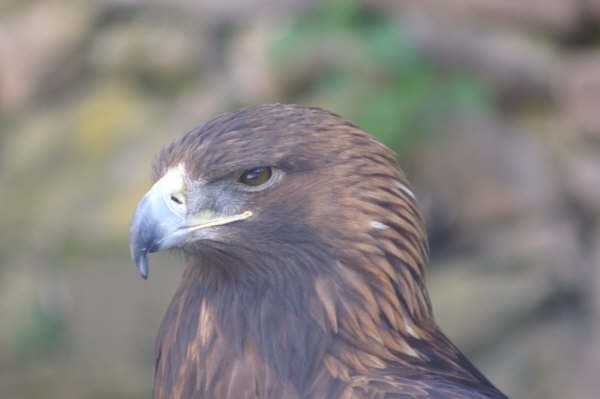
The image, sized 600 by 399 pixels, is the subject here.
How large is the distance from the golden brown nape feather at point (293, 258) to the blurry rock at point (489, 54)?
3633 millimetres

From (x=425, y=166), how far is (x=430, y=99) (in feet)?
1.36

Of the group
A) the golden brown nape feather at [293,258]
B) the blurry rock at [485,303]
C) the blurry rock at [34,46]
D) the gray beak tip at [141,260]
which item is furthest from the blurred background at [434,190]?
the gray beak tip at [141,260]

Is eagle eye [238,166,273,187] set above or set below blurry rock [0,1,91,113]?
above

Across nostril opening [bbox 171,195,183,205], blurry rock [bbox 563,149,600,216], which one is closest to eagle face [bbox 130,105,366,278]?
nostril opening [bbox 171,195,183,205]

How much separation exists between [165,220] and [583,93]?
13.4 feet

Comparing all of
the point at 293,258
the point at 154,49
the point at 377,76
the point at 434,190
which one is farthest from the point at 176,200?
the point at 154,49

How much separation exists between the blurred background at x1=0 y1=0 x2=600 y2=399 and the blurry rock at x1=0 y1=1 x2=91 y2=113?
1.05 m

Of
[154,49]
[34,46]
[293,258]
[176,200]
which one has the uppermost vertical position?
[176,200]

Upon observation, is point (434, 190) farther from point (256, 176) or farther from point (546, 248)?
point (256, 176)

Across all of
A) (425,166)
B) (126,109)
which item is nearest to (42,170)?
(126,109)

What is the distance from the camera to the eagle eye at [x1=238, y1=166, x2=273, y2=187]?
103 inches

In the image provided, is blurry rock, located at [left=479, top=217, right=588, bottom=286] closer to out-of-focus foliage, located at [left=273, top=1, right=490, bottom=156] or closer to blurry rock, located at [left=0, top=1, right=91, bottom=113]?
out-of-focus foliage, located at [left=273, top=1, right=490, bottom=156]

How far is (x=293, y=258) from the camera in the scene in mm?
2615

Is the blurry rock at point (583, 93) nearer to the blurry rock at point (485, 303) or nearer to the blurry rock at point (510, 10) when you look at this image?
the blurry rock at point (510, 10)
